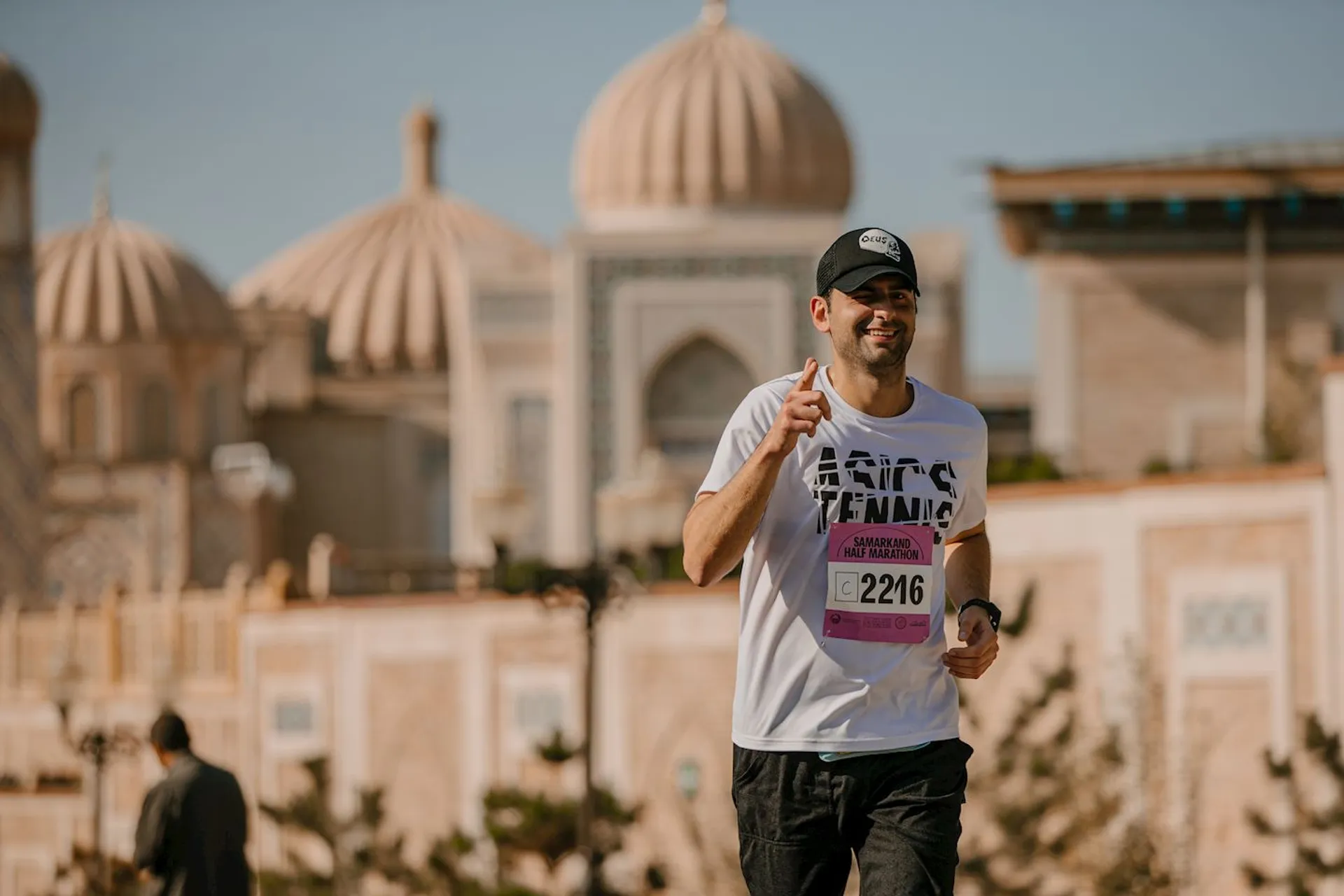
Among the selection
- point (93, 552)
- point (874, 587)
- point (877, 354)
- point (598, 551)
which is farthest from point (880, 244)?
point (93, 552)

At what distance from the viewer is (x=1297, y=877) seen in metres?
12.6

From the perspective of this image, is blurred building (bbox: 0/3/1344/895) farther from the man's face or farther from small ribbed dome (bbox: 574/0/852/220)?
the man's face

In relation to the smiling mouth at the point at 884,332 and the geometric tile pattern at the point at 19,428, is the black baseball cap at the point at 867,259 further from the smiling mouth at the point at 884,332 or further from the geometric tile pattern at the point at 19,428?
the geometric tile pattern at the point at 19,428

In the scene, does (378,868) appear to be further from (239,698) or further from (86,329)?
(86,329)

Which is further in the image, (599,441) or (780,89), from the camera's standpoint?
(780,89)

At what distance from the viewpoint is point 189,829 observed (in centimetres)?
646

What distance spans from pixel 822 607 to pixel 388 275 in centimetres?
3812

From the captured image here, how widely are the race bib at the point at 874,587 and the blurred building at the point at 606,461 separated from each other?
964cm

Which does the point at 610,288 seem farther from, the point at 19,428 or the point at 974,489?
the point at 974,489

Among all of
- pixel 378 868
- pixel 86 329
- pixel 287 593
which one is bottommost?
pixel 378 868

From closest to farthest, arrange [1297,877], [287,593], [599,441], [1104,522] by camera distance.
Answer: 1. [1297,877]
2. [1104,522]
3. [287,593]
4. [599,441]

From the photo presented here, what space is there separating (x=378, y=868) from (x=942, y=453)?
46.1 ft

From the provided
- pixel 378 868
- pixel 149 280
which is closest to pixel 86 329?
pixel 149 280

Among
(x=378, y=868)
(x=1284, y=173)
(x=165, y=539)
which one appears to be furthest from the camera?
(x=165, y=539)
